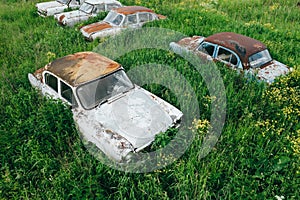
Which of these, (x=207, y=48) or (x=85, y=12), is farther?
(x=85, y=12)

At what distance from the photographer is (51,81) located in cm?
536

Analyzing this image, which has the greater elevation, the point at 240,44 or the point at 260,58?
the point at 240,44

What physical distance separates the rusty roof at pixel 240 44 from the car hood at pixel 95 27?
13.3 ft

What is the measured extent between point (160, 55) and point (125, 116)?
3.37 metres

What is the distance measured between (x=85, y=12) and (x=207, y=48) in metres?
6.30

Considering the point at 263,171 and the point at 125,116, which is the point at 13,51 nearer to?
the point at 125,116

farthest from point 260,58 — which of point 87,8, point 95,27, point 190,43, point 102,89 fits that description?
point 87,8

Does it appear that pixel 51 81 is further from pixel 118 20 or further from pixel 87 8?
pixel 87 8

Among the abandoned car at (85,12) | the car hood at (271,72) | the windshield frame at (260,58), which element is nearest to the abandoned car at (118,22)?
the abandoned car at (85,12)

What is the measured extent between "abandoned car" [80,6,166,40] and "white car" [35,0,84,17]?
126 inches

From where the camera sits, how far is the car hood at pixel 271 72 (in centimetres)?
614

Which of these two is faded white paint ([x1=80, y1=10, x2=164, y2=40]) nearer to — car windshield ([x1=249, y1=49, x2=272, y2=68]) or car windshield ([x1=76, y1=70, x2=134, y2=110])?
car windshield ([x1=76, y1=70, x2=134, y2=110])

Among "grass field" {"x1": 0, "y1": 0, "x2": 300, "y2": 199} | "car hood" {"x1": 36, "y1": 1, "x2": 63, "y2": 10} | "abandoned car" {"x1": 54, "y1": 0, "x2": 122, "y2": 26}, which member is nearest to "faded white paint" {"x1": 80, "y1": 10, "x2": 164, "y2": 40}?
"abandoned car" {"x1": 54, "y1": 0, "x2": 122, "y2": 26}

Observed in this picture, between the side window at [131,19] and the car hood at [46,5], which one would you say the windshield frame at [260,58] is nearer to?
the side window at [131,19]
